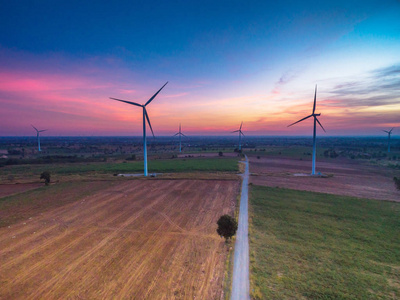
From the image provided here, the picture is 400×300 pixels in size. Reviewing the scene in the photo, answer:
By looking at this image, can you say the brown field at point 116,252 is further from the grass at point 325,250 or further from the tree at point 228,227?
the grass at point 325,250

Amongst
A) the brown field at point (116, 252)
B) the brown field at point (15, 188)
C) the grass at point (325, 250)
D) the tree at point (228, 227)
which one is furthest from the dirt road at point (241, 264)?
the brown field at point (15, 188)

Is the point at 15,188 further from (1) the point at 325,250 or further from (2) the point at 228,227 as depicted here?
(1) the point at 325,250

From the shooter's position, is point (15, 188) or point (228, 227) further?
point (15, 188)

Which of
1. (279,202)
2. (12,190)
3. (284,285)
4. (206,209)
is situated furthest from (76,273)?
(12,190)

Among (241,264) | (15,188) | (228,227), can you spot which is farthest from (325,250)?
(15,188)

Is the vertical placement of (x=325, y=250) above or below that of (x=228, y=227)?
below

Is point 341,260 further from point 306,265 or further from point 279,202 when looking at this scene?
point 279,202
